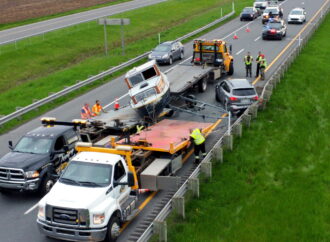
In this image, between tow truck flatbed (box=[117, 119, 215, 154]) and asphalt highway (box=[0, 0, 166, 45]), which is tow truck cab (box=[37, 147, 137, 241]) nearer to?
tow truck flatbed (box=[117, 119, 215, 154])

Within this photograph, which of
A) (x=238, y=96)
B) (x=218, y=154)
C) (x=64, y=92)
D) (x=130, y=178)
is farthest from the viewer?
(x=64, y=92)

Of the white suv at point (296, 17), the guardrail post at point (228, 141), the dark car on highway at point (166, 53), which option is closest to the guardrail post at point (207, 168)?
the guardrail post at point (228, 141)

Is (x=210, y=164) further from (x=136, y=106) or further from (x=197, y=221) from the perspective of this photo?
(x=136, y=106)

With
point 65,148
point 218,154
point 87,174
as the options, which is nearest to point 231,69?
point 218,154

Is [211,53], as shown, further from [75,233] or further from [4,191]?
[75,233]

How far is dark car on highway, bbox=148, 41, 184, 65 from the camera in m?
36.5

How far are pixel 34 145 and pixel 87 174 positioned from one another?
13.3 ft

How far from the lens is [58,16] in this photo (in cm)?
6794

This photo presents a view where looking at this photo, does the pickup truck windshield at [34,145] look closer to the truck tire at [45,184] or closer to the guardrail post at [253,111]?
the truck tire at [45,184]

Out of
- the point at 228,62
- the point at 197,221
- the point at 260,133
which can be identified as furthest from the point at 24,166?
the point at 228,62

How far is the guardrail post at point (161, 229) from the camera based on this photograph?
12.8 metres

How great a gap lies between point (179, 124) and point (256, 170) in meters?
3.79

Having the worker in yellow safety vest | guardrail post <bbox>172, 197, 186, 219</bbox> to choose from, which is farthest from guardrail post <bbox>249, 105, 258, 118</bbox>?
guardrail post <bbox>172, 197, 186, 219</bbox>

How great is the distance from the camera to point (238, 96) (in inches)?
971
